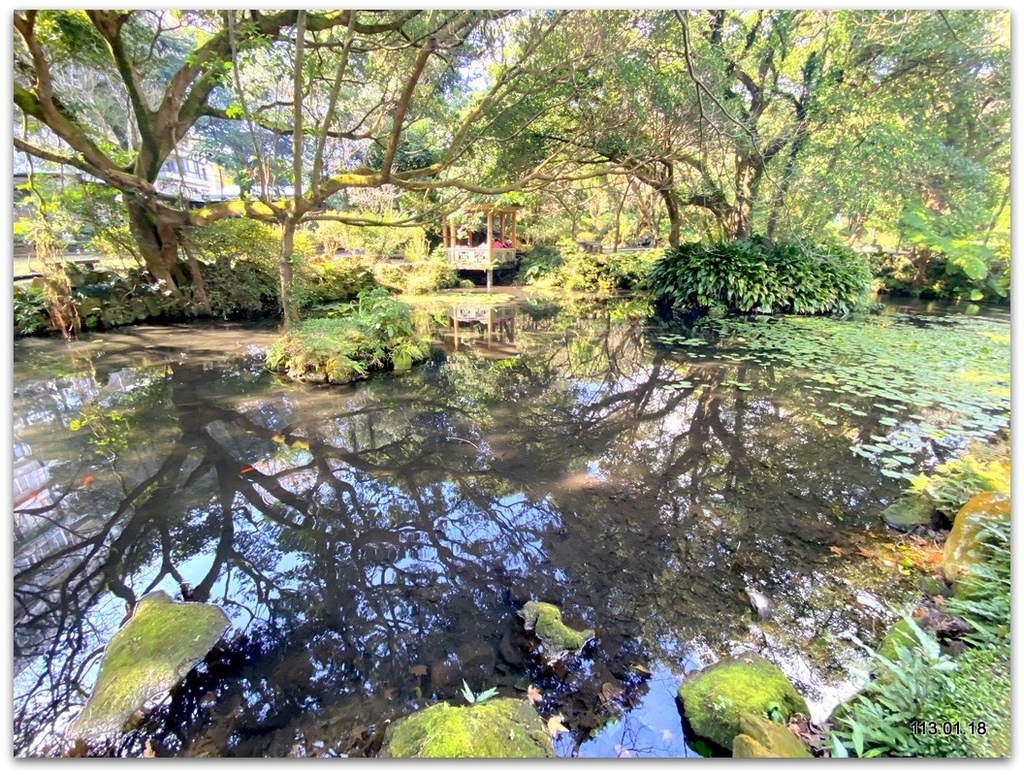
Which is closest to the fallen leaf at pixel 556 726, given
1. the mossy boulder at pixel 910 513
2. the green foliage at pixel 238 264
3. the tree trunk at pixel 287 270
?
the mossy boulder at pixel 910 513

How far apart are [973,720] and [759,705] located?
581 mm

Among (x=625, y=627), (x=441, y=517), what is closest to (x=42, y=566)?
(x=441, y=517)

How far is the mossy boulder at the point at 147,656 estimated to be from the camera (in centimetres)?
176

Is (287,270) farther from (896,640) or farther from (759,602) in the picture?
(896,640)

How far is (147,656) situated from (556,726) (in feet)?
5.49

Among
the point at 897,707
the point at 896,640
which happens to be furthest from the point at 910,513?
the point at 897,707

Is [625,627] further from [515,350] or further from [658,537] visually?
[515,350]

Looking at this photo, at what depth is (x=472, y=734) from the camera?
4.98 ft

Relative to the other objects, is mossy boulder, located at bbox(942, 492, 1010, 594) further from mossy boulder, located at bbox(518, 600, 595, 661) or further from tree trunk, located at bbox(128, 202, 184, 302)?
tree trunk, located at bbox(128, 202, 184, 302)

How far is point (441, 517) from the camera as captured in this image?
3.18 metres

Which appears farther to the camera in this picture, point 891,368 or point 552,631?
point 891,368

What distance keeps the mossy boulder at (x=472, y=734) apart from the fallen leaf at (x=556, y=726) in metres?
0.09

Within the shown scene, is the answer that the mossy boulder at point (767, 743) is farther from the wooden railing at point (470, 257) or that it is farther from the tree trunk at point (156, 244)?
the wooden railing at point (470, 257)

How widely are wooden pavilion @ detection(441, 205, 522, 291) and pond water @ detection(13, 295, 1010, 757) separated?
11.1 m
